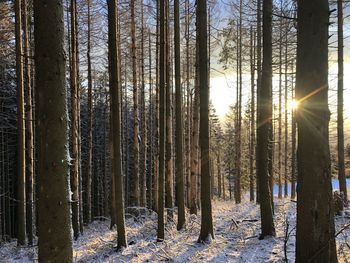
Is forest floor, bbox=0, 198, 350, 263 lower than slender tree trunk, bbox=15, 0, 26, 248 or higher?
lower

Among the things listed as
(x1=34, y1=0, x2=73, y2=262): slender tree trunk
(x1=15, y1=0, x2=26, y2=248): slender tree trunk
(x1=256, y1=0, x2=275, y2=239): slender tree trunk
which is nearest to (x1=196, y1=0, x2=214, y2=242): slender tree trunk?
(x1=256, y1=0, x2=275, y2=239): slender tree trunk

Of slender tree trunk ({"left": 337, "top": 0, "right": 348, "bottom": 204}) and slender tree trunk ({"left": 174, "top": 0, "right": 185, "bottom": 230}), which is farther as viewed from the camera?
slender tree trunk ({"left": 337, "top": 0, "right": 348, "bottom": 204})

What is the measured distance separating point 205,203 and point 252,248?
154cm

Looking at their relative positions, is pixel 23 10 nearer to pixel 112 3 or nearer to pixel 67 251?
pixel 112 3

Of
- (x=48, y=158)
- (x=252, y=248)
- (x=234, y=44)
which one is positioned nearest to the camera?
(x=48, y=158)

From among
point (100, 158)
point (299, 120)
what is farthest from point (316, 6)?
point (100, 158)

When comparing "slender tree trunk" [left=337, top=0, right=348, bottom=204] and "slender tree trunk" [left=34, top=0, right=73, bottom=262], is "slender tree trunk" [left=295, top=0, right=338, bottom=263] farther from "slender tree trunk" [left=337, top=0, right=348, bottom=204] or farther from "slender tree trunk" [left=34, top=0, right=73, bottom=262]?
"slender tree trunk" [left=337, top=0, right=348, bottom=204]

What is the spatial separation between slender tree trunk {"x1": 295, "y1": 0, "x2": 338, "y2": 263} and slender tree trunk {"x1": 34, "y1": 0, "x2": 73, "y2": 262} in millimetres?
2834

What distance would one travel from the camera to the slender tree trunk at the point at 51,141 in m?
2.85

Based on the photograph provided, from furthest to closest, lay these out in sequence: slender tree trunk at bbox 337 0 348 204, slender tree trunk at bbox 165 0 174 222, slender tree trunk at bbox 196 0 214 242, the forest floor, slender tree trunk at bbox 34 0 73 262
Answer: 1. slender tree trunk at bbox 337 0 348 204
2. slender tree trunk at bbox 165 0 174 222
3. slender tree trunk at bbox 196 0 214 242
4. the forest floor
5. slender tree trunk at bbox 34 0 73 262

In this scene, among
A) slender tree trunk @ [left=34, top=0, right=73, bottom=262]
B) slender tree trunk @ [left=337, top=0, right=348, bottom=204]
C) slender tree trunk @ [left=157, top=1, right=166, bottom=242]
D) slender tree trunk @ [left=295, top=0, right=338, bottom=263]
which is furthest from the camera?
slender tree trunk @ [left=337, top=0, right=348, bottom=204]

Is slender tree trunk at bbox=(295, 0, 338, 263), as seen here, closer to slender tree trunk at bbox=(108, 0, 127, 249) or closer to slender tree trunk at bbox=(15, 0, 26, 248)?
slender tree trunk at bbox=(108, 0, 127, 249)

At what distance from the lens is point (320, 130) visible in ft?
14.0

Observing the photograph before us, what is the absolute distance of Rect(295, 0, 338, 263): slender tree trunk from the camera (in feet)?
13.7
